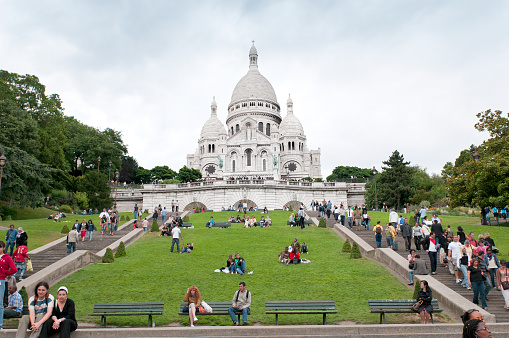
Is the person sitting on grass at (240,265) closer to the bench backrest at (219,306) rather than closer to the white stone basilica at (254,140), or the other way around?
the bench backrest at (219,306)

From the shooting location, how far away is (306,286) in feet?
42.9

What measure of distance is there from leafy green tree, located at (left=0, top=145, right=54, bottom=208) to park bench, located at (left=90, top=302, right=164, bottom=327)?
83.3 feet

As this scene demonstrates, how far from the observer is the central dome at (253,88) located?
314 feet

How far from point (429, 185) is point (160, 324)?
56.1 meters

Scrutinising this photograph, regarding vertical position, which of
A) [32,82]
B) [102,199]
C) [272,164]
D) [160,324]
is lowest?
[160,324]

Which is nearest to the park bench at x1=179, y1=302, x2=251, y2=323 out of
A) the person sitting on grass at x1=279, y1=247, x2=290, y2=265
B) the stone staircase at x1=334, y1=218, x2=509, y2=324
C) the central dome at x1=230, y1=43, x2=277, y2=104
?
the person sitting on grass at x1=279, y1=247, x2=290, y2=265

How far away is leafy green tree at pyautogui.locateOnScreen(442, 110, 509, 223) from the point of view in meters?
24.6

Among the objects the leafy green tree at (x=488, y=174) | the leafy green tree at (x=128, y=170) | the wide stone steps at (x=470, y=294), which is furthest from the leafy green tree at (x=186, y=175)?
the wide stone steps at (x=470, y=294)

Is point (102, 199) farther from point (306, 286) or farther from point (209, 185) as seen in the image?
point (306, 286)

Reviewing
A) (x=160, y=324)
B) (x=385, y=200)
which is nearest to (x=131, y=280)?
(x=160, y=324)

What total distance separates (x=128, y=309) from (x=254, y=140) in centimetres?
6960

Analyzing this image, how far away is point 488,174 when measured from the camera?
2527 cm

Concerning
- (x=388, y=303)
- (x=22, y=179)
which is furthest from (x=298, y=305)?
(x=22, y=179)

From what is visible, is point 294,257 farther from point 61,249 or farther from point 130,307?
point 61,249
